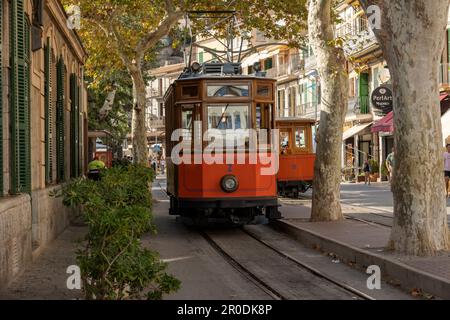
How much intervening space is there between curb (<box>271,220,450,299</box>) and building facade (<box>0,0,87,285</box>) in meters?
4.48

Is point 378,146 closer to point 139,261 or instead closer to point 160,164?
point 160,164

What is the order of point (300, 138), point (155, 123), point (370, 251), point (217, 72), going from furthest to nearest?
point (155, 123)
point (300, 138)
point (217, 72)
point (370, 251)

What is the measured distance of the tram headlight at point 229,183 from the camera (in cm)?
1678

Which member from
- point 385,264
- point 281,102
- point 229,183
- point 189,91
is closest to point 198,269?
point 385,264

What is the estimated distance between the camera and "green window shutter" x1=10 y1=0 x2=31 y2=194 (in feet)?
36.7

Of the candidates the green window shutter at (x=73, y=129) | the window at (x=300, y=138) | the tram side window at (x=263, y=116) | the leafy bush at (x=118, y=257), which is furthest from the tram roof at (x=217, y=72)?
the window at (x=300, y=138)

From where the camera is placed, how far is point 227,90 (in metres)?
16.9

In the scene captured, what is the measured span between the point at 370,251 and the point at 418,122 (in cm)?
202

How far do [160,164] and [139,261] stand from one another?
7149 cm

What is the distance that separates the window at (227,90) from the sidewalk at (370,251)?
2.90 m

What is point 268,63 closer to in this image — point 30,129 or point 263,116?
point 263,116

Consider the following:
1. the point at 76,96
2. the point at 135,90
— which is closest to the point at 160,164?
the point at 135,90

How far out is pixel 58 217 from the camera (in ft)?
52.6

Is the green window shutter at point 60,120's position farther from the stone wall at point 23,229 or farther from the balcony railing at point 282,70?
the balcony railing at point 282,70
